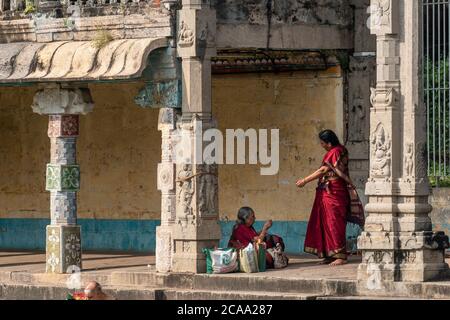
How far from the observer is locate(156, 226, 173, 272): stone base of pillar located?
23562 mm

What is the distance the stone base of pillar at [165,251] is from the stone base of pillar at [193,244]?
12cm

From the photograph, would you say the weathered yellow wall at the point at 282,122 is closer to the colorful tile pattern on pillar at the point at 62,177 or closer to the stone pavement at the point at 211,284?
the stone pavement at the point at 211,284

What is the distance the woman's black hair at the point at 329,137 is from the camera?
2369cm

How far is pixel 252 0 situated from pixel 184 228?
8.80 ft

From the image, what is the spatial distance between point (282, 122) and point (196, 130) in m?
2.55

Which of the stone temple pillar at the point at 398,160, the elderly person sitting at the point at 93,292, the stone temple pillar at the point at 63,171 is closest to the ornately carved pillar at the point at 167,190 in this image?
the stone temple pillar at the point at 63,171

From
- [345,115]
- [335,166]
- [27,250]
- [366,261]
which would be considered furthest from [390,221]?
[27,250]

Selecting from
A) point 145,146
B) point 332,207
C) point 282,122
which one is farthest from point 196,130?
point 145,146

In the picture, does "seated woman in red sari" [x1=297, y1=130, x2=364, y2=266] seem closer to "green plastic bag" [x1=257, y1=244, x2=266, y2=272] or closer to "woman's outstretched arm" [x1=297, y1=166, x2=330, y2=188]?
"woman's outstretched arm" [x1=297, y1=166, x2=330, y2=188]

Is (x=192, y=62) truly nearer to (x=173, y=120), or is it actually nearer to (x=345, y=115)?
(x=173, y=120)

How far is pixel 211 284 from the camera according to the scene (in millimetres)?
22797

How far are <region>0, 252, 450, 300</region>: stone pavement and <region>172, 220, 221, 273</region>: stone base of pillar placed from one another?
155 millimetres

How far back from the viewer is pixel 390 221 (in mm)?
21781

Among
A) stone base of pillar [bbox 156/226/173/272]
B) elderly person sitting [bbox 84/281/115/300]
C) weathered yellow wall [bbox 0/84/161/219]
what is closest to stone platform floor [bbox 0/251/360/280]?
stone base of pillar [bbox 156/226/173/272]
